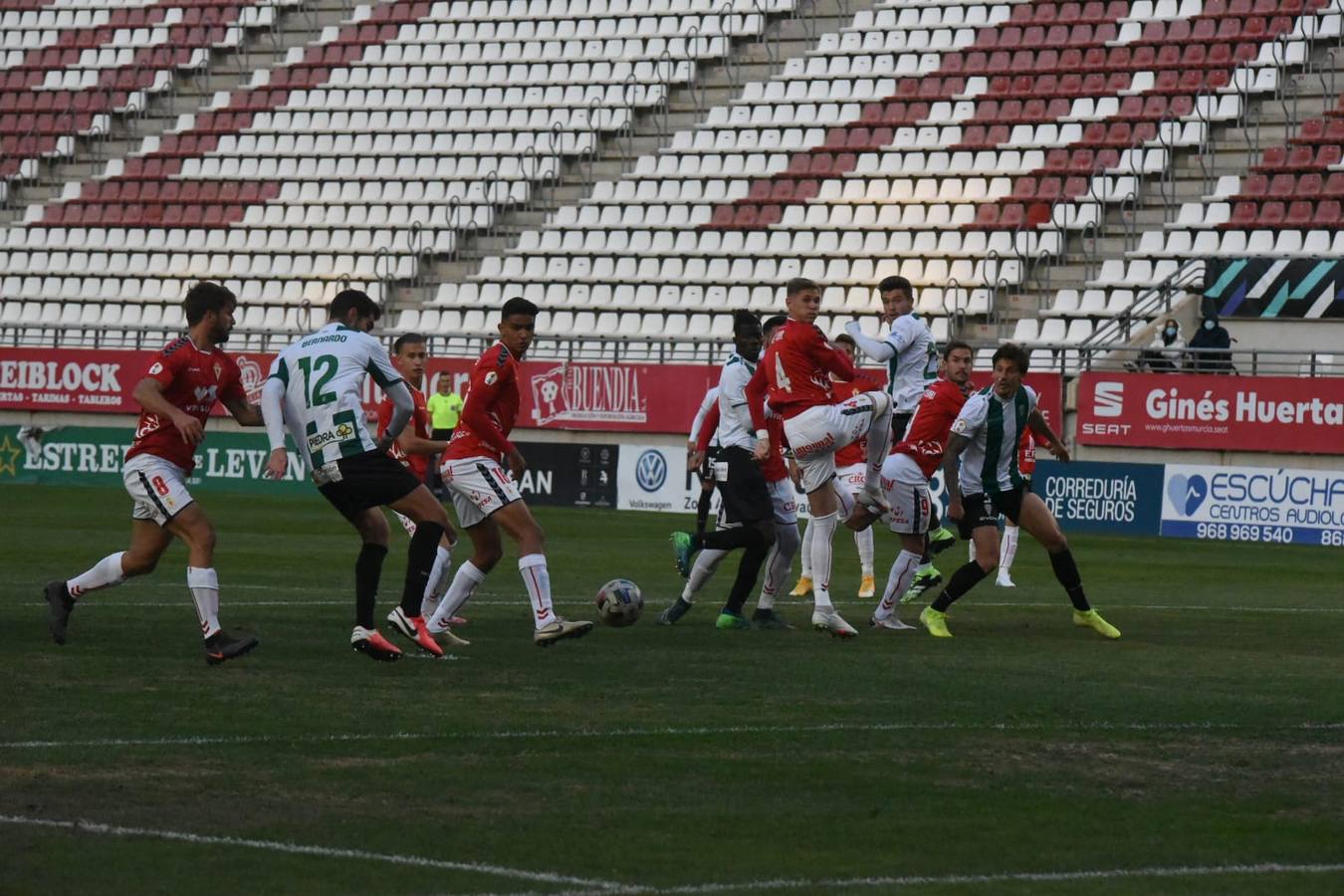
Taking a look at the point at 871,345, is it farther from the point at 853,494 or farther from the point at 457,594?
the point at 853,494

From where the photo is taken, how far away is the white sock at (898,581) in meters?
14.8

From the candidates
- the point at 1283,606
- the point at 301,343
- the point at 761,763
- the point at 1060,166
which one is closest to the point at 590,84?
the point at 1060,166

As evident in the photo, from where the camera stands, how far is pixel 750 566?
47.8 feet

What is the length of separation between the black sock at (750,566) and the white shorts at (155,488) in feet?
13.5

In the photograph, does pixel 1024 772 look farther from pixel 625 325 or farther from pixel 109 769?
pixel 625 325

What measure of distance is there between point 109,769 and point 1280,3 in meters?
32.5

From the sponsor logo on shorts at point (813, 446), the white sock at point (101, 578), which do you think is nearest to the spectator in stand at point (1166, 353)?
the sponsor logo on shorts at point (813, 446)

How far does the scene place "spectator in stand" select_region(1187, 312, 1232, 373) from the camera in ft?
97.9

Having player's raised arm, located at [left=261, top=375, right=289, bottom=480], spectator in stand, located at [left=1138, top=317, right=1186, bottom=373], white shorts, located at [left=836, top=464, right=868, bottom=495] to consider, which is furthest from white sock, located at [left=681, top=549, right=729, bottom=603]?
spectator in stand, located at [left=1138, top=317, right=1186, bottom=373]

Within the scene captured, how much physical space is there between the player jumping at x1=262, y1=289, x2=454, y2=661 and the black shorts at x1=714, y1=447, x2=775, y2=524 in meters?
3.14

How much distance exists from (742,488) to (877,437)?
42.3 inches

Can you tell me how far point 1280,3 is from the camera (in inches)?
1451

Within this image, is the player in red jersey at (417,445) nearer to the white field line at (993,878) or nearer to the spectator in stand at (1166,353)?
the white field line at (993,878)

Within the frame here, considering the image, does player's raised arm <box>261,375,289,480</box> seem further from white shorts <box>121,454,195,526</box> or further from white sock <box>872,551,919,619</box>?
white sock <box>872,551,919,619</box>
